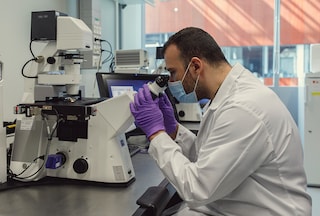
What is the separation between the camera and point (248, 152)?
111 centimetres

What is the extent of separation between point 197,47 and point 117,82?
3.25 ft

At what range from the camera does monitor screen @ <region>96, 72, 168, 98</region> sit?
85.4 inches

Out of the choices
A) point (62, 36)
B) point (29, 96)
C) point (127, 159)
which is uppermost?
point (62, 36)

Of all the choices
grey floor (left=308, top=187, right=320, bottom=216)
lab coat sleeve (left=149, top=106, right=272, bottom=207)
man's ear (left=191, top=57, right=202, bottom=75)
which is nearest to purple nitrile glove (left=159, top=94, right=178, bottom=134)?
man's ear (left=191, top=57, right=202, bottom=75)

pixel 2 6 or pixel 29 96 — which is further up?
pixel 2 6

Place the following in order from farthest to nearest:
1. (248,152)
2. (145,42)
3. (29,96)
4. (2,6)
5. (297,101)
Answer: (145,42) < (297,101) < (2,6) < (29,96) < (248,152)

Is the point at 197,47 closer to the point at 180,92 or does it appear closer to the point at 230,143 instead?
the point at 180,92

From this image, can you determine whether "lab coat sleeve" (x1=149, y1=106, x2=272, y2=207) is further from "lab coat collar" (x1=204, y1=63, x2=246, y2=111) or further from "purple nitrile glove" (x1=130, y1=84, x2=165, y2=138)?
"purple nitrile glove" (x1=130, y1=84, x2=165, y2=138)

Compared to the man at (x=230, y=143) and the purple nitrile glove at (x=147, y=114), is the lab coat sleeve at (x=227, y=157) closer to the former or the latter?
the man at (x=230, y=143)

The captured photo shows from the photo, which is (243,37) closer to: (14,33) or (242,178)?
(14,33)

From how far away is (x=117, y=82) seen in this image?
7.30ft

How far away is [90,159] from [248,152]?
713 mm

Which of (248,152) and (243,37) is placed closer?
(248,152)

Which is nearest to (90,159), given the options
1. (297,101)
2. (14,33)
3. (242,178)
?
(242,178)
